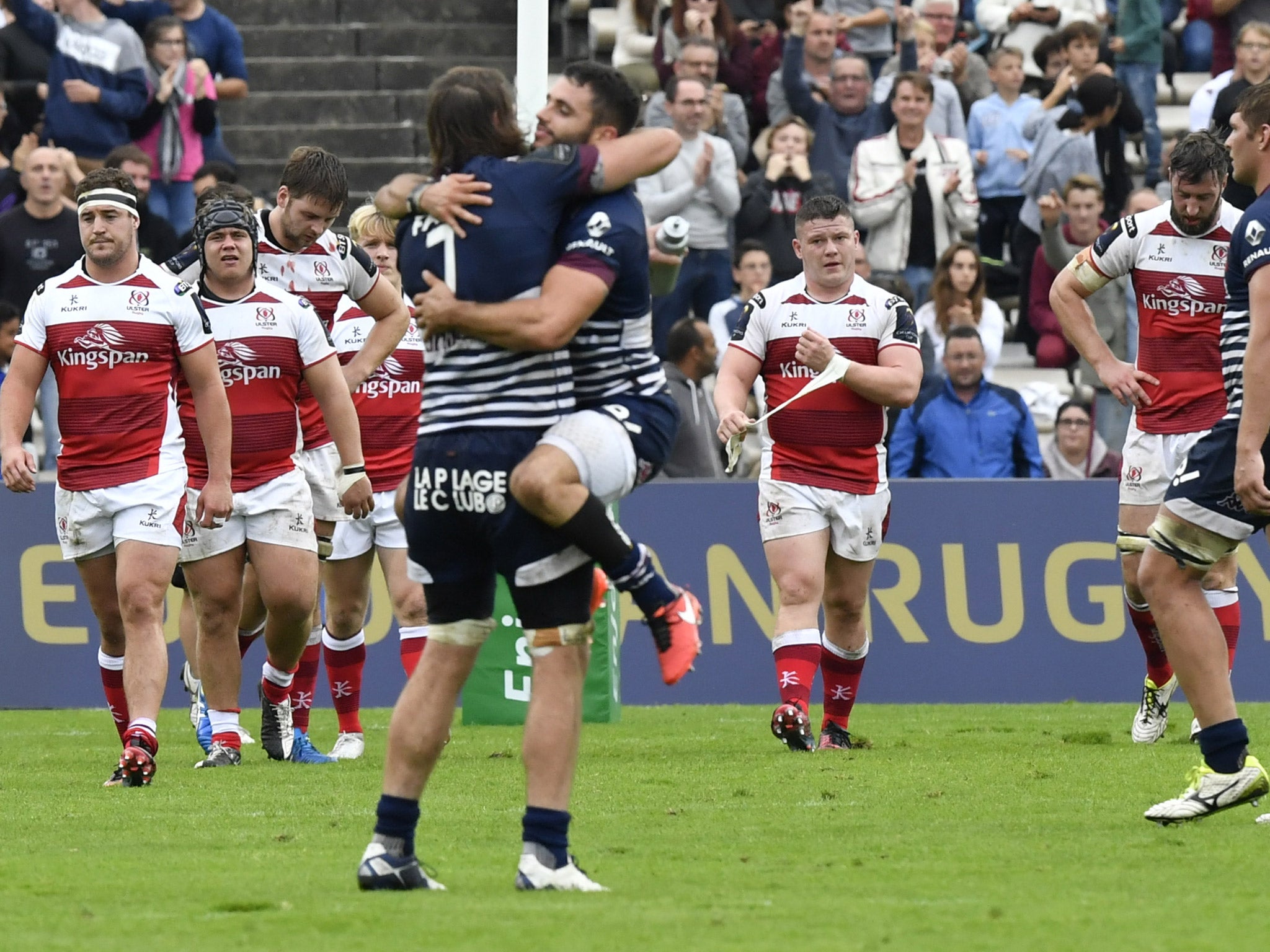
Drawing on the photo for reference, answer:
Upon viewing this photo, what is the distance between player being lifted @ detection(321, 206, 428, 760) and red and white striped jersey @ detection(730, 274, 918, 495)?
6.27ft

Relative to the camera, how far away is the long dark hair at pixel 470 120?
19.3ft

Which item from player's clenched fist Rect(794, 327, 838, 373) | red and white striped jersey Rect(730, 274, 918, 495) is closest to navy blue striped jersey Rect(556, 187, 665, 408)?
player's clenched fist Rect(794, 327, 838, 373)

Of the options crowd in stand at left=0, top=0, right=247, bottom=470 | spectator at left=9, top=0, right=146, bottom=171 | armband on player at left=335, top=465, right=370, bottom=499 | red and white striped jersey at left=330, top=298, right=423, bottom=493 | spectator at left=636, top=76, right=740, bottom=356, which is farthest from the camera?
spectator at left=9, top=0, right=146, bottom=171

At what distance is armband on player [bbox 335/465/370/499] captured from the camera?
948cm

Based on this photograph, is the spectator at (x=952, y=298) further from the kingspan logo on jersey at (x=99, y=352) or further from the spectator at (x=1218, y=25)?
the kingspan logo on jersey at (x=99, y=352)

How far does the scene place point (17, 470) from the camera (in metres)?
9.02

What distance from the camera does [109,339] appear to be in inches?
355

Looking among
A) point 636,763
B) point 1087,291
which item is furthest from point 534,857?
point 1087,291

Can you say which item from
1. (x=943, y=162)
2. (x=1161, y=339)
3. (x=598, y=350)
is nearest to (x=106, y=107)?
(x=943, y=162)

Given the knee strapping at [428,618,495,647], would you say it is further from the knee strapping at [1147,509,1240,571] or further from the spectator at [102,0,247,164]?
the spectator at [102,0,247,164]

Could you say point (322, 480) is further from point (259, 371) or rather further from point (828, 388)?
point (828, 388)

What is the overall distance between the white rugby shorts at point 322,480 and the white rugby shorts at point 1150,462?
3873 mm

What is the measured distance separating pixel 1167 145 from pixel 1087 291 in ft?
32.7

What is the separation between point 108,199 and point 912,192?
9.20 metres
